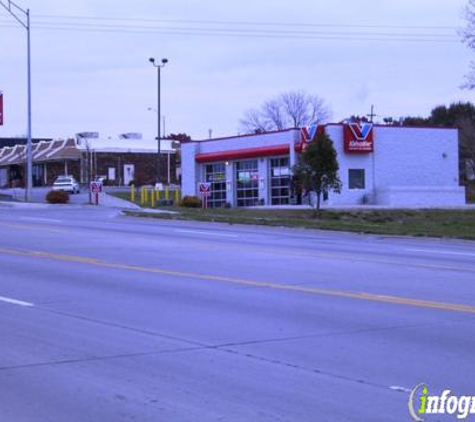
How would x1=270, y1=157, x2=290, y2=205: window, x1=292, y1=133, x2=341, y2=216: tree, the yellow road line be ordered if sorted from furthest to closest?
x1=270, y1=157, x2=290, y2=205: window, x1=292, y1=133, x2=341, y2=216: tree, the yellow road line

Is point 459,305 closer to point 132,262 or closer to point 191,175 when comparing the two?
point 132,262

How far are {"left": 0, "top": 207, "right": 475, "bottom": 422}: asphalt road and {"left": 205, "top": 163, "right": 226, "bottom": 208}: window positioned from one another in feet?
124

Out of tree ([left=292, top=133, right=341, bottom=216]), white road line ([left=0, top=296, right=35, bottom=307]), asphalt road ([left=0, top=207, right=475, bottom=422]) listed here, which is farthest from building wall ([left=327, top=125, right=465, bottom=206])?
white road line ([left=0, top=296, right=35, bottom=307])

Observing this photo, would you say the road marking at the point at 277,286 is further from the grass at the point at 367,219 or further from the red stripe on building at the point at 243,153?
the red stripe on building at the point at 243,153

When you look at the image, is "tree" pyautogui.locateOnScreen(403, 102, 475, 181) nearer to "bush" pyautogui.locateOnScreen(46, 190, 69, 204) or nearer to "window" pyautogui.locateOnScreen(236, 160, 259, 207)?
"window" pyautogui.locateOnScreen(236, 160, 259, 207)

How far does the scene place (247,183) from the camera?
54156mm

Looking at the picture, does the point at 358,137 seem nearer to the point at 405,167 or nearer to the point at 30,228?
the point at 405,167

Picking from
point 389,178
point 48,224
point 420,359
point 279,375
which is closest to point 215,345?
point 279,375

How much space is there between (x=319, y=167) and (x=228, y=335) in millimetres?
27388

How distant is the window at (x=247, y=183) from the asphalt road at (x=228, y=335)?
34977mm

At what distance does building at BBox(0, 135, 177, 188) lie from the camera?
7644 centimetres

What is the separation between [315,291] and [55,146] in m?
71.3

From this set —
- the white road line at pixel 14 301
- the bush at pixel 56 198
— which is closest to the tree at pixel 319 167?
the bush at pixel 56 198

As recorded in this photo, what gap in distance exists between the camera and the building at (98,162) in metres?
76.4
